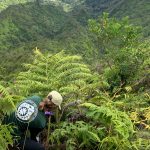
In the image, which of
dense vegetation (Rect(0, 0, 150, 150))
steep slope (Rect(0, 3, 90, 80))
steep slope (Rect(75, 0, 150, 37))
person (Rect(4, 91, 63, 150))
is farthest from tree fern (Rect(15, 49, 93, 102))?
steep slope (Rect(75, 0, 150, 37))

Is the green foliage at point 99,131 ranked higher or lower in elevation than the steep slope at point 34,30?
lower

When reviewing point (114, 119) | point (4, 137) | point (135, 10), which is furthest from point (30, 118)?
point (135, 10)

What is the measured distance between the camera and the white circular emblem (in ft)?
16.0

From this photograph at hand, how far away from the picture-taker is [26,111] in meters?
4.89

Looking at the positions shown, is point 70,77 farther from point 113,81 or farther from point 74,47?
point 74,47

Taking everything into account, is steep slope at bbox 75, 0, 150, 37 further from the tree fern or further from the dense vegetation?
the tree fern

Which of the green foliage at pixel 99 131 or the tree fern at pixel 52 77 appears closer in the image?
the green foliage at pixel 99 131

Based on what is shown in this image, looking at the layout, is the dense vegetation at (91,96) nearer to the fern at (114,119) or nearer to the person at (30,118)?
the fern at (114,119)

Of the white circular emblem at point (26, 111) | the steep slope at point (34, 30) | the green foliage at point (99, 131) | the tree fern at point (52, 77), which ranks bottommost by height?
the green foliage at point (99, 131)

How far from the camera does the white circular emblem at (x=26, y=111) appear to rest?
4867 mm

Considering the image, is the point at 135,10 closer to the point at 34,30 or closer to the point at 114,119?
the point at 34,30

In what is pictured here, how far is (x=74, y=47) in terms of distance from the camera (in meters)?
129

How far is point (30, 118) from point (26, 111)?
0.34ft

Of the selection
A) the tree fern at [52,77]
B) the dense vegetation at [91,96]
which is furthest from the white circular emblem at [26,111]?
the tree fern at [52,77]
